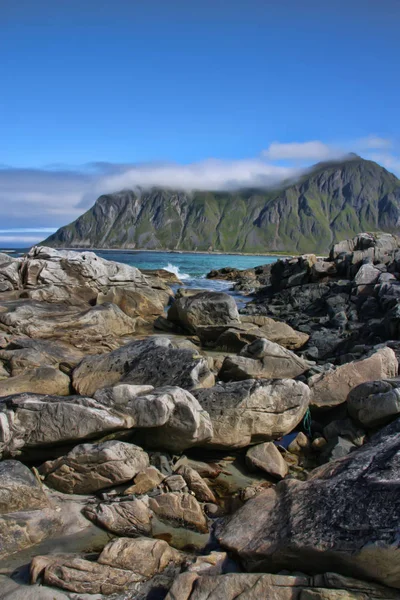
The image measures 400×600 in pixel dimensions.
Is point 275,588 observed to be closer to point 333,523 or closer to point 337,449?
point 333,523

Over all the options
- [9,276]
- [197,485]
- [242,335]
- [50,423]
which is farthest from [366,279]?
[50,423]

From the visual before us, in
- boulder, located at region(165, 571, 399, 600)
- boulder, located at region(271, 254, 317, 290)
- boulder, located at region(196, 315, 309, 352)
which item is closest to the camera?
boulder, located at region(165, 571, 399, 600)

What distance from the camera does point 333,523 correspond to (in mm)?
7660

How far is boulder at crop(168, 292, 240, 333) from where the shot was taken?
2664cm

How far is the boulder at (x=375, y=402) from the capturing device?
12.1 meters

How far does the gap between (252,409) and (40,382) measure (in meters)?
6.69

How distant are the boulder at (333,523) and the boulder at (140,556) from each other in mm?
1077

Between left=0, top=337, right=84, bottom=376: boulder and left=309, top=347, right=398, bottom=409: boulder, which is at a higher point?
left=0, top=337, right=84, bottom=376: boulder

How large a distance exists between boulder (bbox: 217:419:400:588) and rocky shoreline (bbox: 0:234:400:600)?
2 centimetres

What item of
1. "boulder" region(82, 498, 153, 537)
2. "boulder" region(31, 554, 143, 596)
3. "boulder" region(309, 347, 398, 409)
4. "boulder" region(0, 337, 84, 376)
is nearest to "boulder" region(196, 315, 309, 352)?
"boulder" region(0, 337, 84, 376)

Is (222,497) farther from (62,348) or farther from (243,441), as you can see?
(62,348)

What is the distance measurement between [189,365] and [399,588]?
8.46m

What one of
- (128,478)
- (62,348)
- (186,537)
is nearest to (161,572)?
(186,537)

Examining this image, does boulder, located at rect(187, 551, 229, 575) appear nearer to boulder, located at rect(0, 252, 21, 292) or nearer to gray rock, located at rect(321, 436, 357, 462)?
gray rock, located at rect(321, 436, 357, 462)
